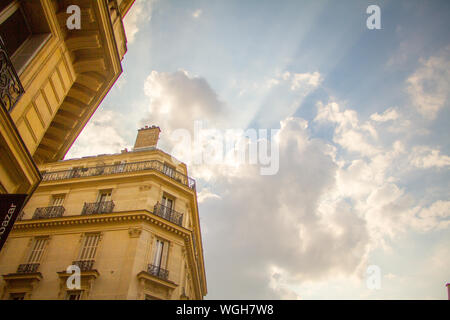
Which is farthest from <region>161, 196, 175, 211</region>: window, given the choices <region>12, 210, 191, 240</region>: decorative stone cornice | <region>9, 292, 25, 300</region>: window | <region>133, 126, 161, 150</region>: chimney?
<region>9, 292, 25, 300</region>: window

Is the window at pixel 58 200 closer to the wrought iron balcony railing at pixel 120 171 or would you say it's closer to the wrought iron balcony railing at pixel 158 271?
the wrought iron balcony railing at pixel 120 171

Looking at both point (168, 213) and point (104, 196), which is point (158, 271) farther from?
point (104, 196)

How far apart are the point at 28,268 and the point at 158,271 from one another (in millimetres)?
7165

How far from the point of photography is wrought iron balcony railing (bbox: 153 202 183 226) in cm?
1789

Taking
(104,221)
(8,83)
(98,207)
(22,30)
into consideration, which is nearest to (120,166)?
(98,207)

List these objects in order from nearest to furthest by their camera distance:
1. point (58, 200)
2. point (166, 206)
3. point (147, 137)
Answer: point (166, 206)
point (58, 200)
point (147, 137)

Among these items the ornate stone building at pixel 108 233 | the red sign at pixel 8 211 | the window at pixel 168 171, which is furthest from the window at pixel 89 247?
the red sign at pixel 8 211

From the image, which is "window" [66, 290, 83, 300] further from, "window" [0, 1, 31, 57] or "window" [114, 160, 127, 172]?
"window" [0, 1, 31, 57]

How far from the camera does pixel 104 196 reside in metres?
19.3

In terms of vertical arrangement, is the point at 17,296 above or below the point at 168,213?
below
